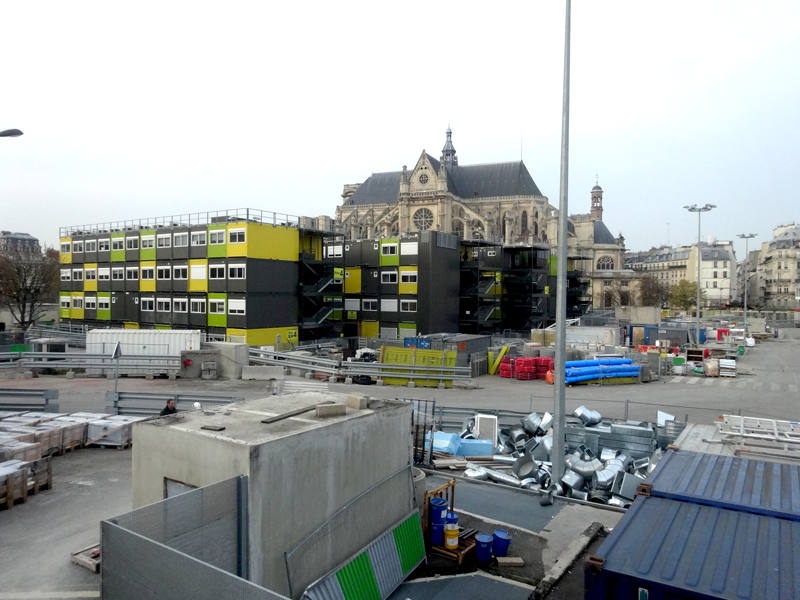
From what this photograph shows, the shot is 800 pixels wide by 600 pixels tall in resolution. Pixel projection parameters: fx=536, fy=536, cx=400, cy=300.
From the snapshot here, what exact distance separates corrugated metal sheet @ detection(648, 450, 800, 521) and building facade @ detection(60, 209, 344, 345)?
3082 centimetres

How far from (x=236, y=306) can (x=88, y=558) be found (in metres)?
28.9

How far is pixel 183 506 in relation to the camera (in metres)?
5.73

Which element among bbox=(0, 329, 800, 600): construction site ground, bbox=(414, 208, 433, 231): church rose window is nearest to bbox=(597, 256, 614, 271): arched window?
bbox=(414, 208, 433, 231): church rose window

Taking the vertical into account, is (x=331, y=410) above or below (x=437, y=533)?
above

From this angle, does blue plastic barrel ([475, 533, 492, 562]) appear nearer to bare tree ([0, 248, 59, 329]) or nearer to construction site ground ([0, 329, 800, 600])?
construction site ground ([0, 329, 800, 600])

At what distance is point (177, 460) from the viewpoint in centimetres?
695

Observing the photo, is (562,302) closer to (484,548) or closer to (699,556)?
(484,548)

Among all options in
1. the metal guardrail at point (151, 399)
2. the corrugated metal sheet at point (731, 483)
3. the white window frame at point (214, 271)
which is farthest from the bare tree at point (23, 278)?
the corrugated metal sheet at point (731, 483)

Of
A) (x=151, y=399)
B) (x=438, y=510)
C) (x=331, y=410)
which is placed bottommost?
(x=438, y=510)

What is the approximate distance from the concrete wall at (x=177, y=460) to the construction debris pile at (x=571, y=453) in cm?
685

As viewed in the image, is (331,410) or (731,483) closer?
(731,483)

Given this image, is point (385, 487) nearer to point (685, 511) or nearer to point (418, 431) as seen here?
point (685, 511)

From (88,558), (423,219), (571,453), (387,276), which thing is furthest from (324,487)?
(423,219)

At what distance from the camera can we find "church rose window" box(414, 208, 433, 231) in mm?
72925
